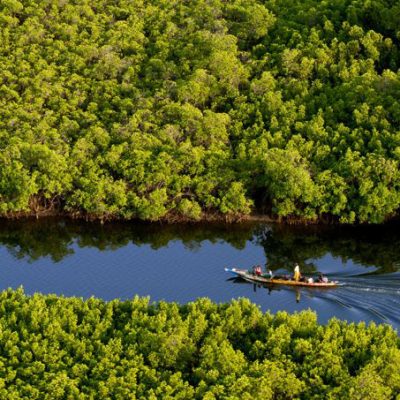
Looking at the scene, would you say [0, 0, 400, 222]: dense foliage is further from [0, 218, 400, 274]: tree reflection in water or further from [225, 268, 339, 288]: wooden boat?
[225, 268, 339, 288]: wooden boat

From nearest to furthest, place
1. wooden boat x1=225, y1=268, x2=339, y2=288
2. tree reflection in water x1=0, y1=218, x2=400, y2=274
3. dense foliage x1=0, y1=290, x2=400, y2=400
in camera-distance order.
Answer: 1. dense foliage x1=0, y1=290, x2=400, y2=400
2. wooden boat x1=225, y1=268, x2=339, y2=288
3. tree reflection in water x1=0, y1=218, x2=400, y2=274

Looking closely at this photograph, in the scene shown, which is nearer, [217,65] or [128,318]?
[128,318]

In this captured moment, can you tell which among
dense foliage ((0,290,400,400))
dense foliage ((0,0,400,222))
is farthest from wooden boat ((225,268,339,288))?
dense foliage ((0,290,400,400))

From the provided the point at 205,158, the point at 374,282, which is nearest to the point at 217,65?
the point at 205,158

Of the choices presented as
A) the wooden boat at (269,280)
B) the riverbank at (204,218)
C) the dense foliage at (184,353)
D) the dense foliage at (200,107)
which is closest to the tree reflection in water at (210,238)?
the riverbank at (204,218)

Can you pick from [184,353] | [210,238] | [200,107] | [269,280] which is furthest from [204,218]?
[184,353]

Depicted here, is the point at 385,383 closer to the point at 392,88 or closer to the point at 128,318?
the point at 128,318

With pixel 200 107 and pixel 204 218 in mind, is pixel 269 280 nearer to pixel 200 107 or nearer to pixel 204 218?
pixel 204 218
